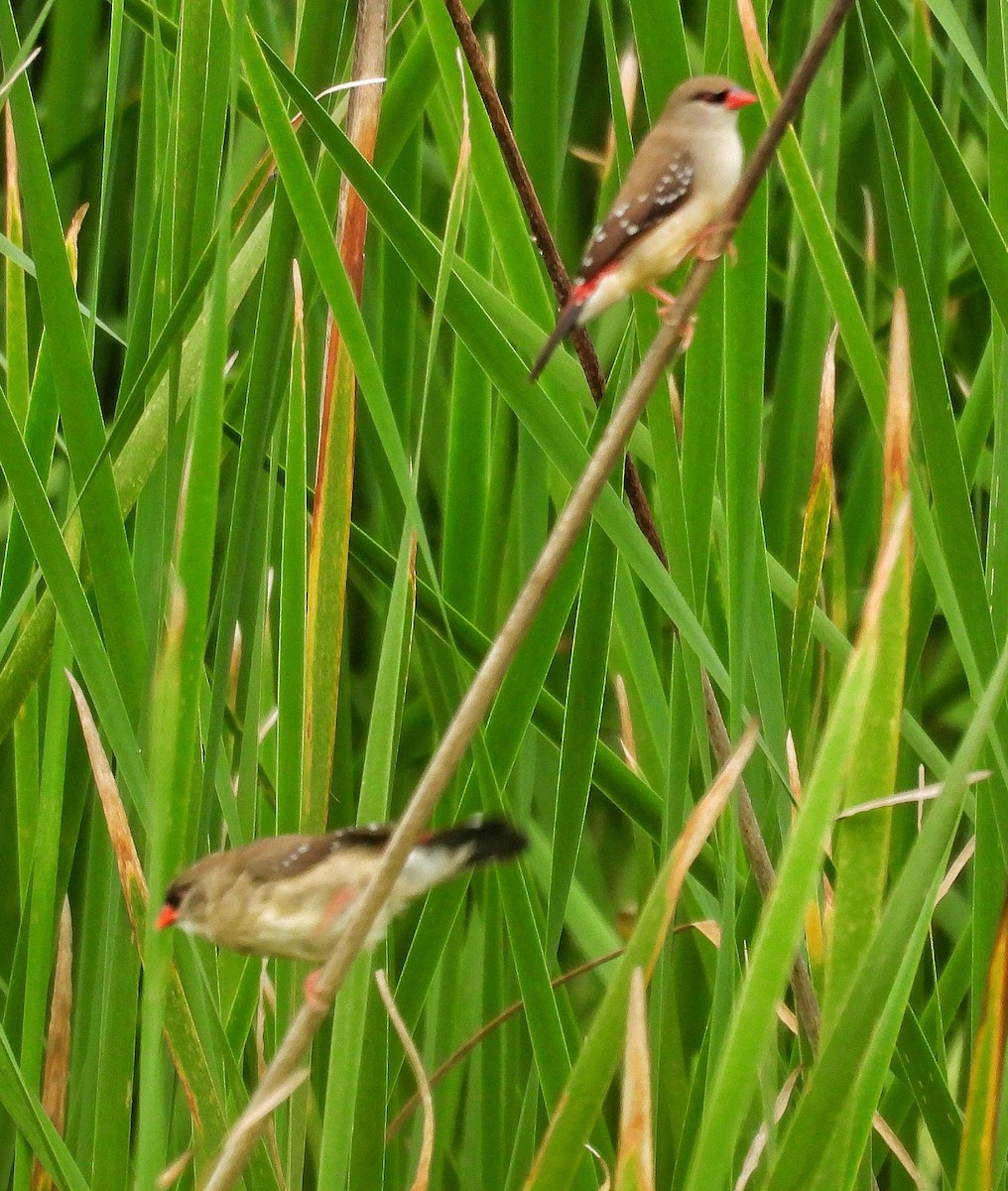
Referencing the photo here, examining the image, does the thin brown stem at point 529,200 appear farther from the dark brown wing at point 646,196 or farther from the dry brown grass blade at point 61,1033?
the dry brown grass blade at point 61,1033

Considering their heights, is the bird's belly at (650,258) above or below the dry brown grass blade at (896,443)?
above

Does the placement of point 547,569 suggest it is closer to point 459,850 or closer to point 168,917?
point 459,850

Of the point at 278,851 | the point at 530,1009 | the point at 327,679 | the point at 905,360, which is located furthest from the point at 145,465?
the point at 905,360

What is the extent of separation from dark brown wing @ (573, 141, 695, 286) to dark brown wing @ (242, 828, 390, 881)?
0.45 meters

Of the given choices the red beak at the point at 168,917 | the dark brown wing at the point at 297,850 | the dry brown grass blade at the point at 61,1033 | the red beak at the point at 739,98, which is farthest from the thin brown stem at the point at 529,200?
the dry brown grass blade at the point at 61,1033

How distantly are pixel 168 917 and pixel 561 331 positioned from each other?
432mm

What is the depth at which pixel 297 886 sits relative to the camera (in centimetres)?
85

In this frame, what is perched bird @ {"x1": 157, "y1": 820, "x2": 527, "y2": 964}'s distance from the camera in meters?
0.76

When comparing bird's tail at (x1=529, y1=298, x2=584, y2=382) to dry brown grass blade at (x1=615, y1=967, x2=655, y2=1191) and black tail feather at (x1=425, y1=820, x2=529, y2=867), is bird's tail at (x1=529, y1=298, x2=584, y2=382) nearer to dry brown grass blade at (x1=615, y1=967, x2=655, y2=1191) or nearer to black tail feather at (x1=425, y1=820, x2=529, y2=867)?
black tail feather at (x1=425, y1=820, x2=529, y2=867)

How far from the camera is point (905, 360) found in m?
0.76

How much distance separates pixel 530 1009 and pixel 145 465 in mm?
525

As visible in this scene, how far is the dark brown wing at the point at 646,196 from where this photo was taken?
1.04m

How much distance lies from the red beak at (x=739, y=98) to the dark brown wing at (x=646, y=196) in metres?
0.05

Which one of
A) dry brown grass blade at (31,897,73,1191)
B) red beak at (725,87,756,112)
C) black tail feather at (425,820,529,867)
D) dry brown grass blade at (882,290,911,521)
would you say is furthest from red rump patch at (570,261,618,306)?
dry brown grass blade at (31,897,73,1191)
